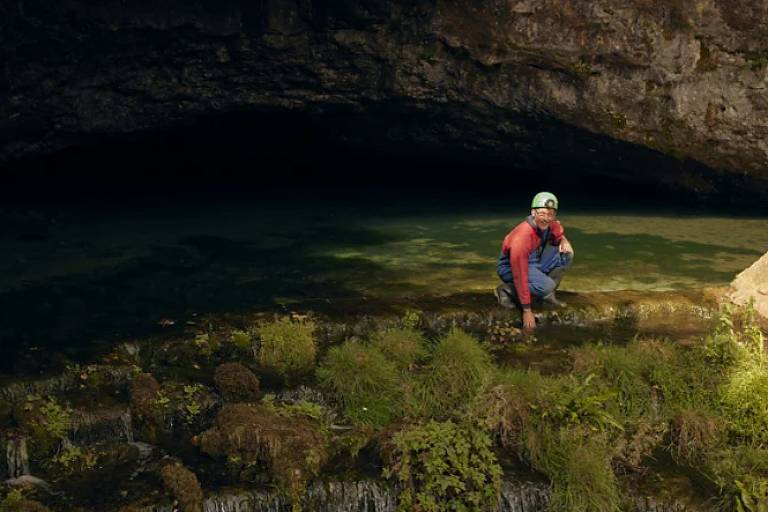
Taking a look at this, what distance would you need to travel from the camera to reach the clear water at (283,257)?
1042cm

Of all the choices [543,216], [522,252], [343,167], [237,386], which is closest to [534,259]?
[522,252]

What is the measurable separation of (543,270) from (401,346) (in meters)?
2.22

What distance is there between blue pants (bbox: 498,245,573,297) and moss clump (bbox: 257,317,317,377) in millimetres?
2451

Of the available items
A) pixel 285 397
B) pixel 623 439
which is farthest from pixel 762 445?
pixel 285 397

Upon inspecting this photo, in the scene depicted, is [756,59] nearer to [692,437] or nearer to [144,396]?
[692,437]

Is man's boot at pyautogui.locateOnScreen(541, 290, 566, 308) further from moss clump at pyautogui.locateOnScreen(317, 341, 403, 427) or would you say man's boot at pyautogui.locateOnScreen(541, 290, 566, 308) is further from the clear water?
moss clump at pyautogui.locateOnScreen(317, 341, 403, 427)

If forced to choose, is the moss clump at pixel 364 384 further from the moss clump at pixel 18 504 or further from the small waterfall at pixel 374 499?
the moss clump at pixel 18 504

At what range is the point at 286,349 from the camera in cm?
900

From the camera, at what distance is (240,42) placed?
14.5 meters

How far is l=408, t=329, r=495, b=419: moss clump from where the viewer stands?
26.6 ft

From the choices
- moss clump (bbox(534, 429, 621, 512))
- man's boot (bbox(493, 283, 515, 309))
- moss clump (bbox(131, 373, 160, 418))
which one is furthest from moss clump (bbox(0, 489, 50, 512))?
man's boot (bbox(493, 283, 515, 309))

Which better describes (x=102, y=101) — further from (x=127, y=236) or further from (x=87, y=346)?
(x=87, y=346)

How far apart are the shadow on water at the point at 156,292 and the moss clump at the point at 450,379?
2.45 m

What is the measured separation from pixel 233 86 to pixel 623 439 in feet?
32.8
